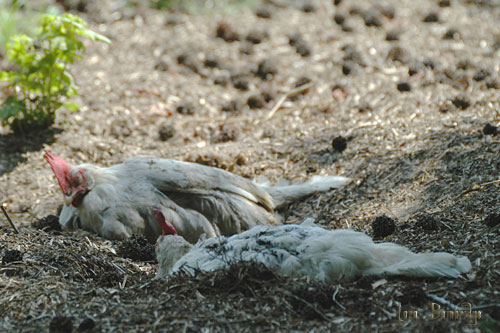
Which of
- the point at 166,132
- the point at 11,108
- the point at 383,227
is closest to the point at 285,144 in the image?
the point at 166,132

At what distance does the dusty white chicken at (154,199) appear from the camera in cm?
463

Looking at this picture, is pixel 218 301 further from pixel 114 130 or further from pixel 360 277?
pixel 114 130

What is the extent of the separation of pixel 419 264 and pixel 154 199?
232 cm

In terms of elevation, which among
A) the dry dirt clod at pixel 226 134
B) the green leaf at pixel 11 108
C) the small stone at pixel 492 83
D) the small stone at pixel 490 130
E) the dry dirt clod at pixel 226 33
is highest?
the green leaf at pixel 11 108

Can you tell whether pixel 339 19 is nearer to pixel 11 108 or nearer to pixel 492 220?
pixel 11 108

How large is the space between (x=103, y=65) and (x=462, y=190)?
18.9 feet

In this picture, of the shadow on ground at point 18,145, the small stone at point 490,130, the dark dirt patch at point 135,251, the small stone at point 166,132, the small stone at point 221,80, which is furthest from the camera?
the small stone at point 221,80

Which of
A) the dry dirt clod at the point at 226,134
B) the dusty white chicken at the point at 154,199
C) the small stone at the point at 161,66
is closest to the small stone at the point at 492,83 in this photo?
the dry dirt clod at the point at 226,134

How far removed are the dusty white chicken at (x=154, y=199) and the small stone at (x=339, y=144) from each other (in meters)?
1.38

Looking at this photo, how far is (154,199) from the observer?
15.3 ft

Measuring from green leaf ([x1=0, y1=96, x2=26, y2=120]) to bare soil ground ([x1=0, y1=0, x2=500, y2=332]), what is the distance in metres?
0.47

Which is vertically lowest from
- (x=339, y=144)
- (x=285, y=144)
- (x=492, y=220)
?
(x=285, y=144)

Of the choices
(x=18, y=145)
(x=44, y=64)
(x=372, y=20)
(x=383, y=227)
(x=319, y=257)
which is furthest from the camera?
(x=372, y=20)

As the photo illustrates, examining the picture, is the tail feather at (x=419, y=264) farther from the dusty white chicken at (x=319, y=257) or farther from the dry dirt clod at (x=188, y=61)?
the dry dirt clod at (x=188, y=61)
